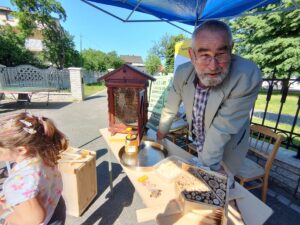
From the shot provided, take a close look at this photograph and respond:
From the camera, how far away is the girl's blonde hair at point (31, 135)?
1049 millimetres

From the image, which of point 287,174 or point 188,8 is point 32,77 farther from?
point 287,174

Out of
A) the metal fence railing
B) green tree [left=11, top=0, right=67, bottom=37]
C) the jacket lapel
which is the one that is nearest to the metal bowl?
the jacket lapel

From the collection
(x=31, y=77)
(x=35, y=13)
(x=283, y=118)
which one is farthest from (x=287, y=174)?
(x=35, y=13)

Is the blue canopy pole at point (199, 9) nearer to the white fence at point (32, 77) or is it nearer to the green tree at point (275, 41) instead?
the green tree at point (275, 41)

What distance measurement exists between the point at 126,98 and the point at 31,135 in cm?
97

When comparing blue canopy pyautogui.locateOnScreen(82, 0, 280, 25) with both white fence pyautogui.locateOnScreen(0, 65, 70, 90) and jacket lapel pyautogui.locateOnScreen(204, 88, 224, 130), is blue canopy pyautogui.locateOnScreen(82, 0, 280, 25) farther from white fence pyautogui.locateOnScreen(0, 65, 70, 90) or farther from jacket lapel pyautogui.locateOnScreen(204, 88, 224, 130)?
white fence pyautogui.locateOnScreen(0, 65, 70, 90)

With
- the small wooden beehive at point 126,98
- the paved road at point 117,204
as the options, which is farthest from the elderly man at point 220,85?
the paved road at point 117,204

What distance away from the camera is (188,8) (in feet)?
9.19

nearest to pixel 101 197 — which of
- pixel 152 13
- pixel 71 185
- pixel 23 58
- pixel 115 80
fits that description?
pixel 71 185

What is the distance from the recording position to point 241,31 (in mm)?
9703

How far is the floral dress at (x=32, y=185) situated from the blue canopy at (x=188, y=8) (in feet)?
6.62

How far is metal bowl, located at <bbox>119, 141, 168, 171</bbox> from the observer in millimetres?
1370

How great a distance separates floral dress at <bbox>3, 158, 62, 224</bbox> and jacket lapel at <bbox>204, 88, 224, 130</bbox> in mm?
1128

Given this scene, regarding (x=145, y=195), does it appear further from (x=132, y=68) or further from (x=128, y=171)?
(x=132, y=68)
